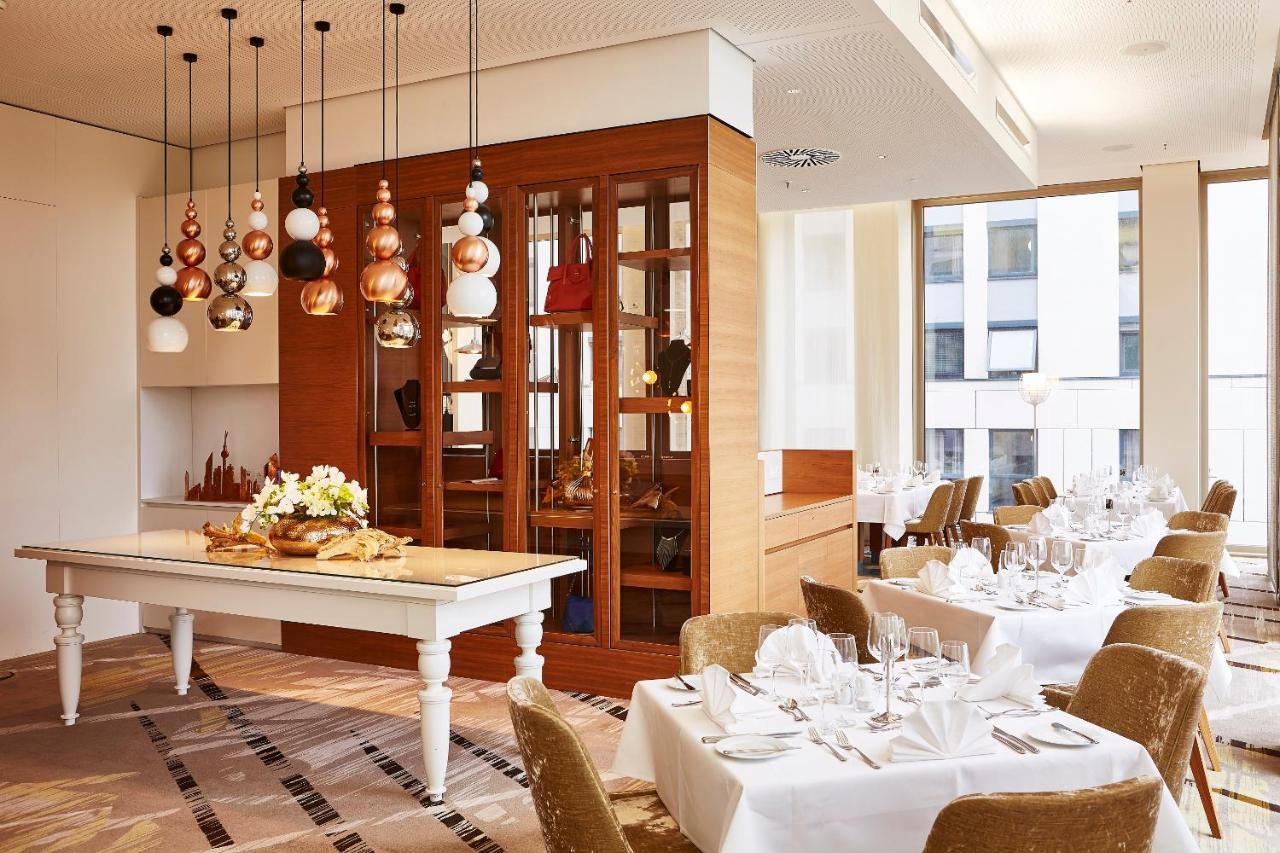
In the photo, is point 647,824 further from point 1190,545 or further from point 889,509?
point 889,509

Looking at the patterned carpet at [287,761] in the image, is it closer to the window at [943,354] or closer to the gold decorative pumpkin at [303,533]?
the gold decorative pumpkin at [303,533]

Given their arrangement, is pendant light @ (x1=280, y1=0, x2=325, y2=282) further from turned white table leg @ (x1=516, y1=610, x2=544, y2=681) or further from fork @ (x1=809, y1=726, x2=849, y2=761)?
fork @ (x1=809, y1=726, x2=849, y2=761)

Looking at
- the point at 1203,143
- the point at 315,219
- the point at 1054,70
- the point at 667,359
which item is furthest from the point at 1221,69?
the point at 315,219

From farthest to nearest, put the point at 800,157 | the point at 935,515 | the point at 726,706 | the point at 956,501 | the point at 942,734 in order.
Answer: the point at 956,501 < the point at 935,515 < the point at 800,157 < the point at 726,706 < the point at 942,734

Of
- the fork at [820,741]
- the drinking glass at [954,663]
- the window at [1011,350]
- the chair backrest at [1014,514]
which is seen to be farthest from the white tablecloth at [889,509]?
the fork at [820,741]

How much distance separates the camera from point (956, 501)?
9.35 meters

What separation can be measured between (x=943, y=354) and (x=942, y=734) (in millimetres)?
9580

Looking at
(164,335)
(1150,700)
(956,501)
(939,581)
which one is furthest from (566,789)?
(956,501)

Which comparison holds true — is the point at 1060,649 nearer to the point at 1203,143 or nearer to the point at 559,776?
the point at 559,776

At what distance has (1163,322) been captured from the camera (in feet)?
33.3

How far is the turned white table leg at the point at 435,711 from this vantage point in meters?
3.88

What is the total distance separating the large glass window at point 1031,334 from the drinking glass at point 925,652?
8731 mm

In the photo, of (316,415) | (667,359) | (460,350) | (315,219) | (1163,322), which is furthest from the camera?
(1163,322)

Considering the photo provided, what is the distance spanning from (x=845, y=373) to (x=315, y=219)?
25.5ft
